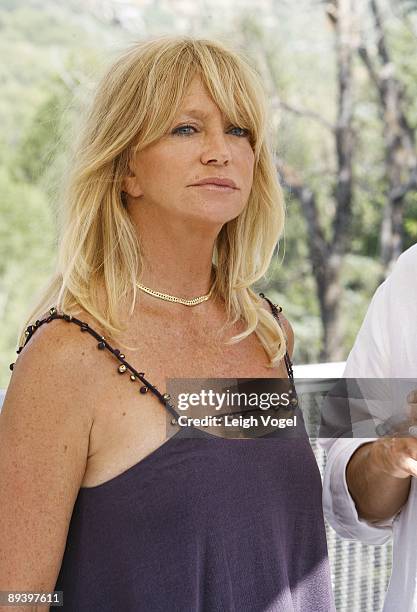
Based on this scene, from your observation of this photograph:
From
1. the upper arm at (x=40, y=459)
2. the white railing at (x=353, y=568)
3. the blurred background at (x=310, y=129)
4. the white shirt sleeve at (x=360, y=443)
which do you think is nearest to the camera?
the upper arm at (x=40, y=459)

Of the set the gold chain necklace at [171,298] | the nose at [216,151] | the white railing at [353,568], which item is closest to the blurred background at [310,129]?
the white railing at [353,568]

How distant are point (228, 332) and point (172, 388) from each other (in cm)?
18

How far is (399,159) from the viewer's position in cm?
1244

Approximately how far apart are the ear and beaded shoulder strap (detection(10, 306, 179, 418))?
0.22m

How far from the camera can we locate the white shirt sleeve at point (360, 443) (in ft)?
Result: 4.36

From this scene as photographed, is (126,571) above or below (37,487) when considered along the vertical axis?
below

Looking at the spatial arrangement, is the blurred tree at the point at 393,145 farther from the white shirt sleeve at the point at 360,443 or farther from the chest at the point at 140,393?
the chest at the point at 140,393

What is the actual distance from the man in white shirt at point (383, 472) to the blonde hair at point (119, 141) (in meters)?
0.23

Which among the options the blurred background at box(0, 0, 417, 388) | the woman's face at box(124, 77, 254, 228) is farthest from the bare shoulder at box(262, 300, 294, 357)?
the blurred background at box(0, 0, 417, 388)

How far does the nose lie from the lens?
4.06 feet

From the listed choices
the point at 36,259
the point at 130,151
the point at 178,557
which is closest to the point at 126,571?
the point at 178,557

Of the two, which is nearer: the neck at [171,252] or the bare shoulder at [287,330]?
the neck at [171,252]

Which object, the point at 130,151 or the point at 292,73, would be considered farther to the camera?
the point at 292,73

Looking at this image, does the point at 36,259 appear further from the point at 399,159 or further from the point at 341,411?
the point at 341,411
